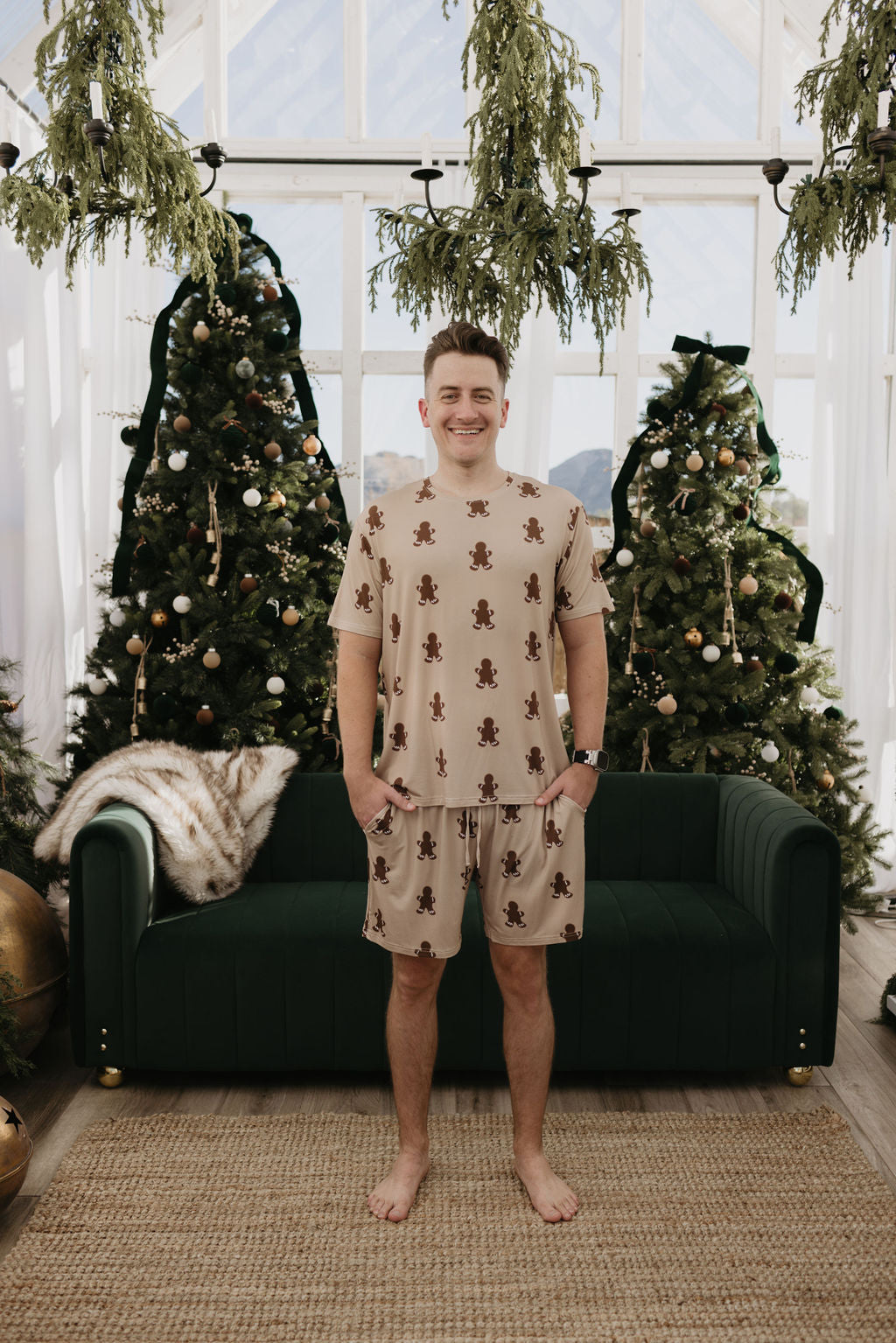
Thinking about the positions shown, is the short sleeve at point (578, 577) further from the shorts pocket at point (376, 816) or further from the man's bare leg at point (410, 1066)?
the man's bare leg at point (410, 1066)

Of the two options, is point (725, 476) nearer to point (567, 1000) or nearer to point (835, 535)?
point (835, 535)

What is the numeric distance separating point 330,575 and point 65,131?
6.39ft

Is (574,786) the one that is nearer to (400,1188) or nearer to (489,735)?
(489,735)

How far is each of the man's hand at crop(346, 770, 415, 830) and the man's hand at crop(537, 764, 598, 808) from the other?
0.02 m

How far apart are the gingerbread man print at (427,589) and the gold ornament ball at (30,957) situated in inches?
57.2

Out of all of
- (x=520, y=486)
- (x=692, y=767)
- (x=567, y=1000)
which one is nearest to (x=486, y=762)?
(x=520, y=486)

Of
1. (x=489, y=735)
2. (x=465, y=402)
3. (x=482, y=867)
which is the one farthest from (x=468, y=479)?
(x=482, y=867)

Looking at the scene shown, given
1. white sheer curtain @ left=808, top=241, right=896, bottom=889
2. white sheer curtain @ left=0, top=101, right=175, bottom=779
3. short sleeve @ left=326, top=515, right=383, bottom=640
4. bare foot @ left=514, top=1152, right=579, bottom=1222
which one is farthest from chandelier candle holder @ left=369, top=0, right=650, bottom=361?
white sheer curtain @ left=808, top=241, right=896, bottom=889

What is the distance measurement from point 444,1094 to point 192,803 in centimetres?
100

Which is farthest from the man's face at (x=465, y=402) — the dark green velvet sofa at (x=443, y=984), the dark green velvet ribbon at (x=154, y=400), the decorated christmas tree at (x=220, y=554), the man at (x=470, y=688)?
the dark green velvet ribbon at (x=154, y=400)

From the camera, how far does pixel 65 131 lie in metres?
1.99

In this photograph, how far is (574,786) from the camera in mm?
2059

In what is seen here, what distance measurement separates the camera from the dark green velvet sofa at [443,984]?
264 centimetres

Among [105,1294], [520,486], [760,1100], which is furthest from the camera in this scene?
[760,1100]
